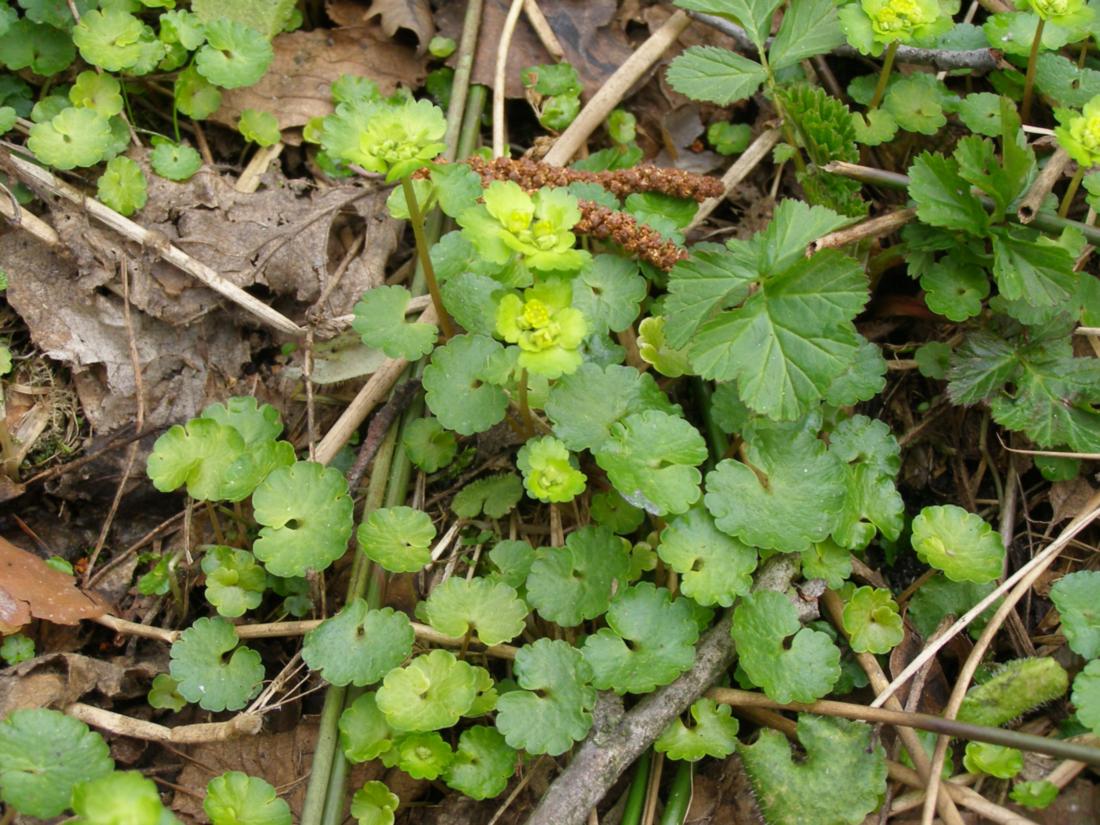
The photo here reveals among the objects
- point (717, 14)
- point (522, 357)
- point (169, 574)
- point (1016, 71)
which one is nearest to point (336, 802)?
point (169, 574)

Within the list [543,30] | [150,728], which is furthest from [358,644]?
[543,30]

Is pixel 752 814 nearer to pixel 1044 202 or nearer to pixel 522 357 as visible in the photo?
pixel 522 357

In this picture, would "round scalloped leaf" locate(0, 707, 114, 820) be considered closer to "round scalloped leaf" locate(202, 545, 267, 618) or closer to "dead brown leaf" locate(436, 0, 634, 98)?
"round scalloped leaf" locate(202, 545, 267, 618)

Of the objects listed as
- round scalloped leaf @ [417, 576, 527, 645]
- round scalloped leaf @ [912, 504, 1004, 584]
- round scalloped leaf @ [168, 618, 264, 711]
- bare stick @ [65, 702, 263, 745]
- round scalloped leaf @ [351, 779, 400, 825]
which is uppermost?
round scalloped leaf @ [912, 504, 1004, 584]

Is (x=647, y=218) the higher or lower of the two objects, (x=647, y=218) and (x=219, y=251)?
the higher

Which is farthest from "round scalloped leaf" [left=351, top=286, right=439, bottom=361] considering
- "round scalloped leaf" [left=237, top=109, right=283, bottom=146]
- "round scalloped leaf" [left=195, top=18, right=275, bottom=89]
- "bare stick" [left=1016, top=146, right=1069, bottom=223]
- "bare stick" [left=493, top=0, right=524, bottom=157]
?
"bare stick" [left=1016, top=146, right=1069, bottom=223]
